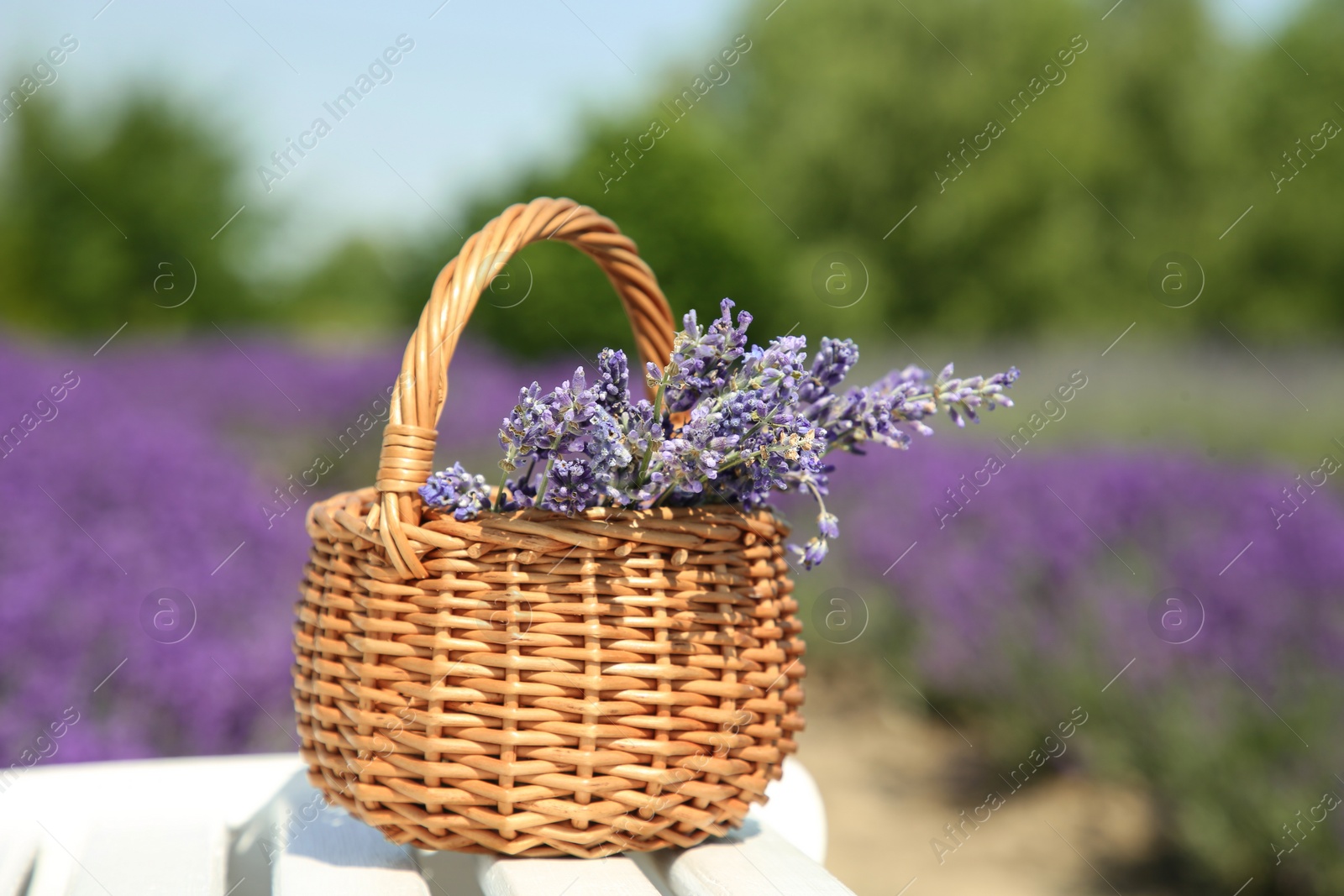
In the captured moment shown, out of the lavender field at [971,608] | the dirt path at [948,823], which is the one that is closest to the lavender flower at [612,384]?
the lavender field at [971,608]

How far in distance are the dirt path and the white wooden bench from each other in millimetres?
1833

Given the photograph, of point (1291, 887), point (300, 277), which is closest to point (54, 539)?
point (1291, 887)

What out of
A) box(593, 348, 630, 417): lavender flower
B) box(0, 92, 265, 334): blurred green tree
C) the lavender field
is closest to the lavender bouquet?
box(593, 348, 630, 417): lavender flower

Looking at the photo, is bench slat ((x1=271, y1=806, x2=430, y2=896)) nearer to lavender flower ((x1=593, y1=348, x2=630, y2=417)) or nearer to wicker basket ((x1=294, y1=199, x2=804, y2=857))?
wicker basket ((x1=294, y1=199, x2=804, y2=857))

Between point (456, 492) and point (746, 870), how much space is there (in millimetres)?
462

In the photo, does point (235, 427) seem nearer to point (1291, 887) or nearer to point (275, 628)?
point (275, 628)

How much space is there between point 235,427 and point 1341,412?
22.6ft

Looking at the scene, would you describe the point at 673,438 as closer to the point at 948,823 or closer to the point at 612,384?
the point at 612,384

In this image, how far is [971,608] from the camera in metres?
3.89

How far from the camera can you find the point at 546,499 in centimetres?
95

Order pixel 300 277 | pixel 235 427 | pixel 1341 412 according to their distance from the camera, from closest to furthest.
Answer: pixel 1341 412, pixel 235 427, pixel 300 277

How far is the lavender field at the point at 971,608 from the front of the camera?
219 cm

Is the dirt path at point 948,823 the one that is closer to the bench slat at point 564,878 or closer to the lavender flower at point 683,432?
the bench slat at point 564,878

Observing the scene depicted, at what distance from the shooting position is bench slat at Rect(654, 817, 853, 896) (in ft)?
3.10
